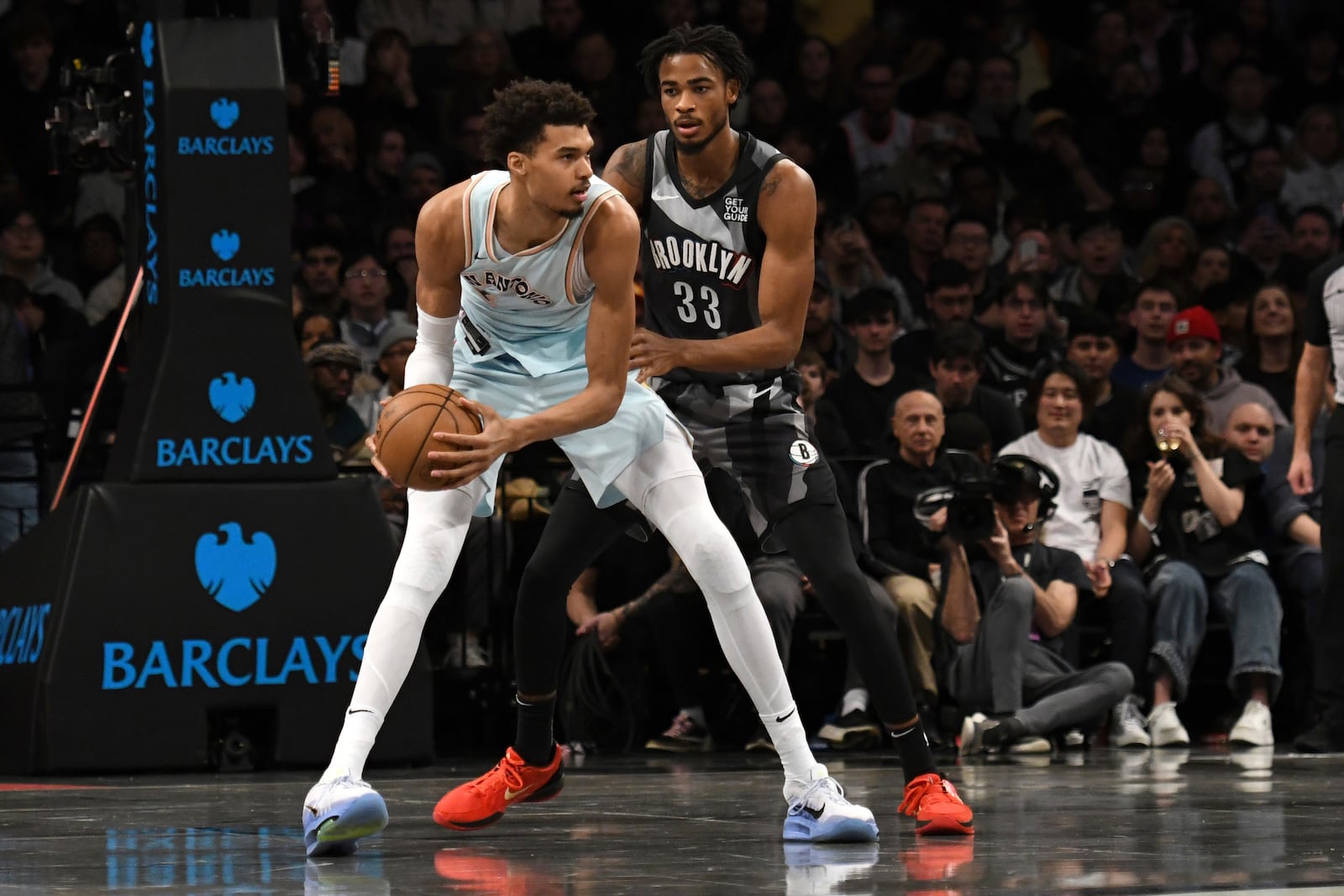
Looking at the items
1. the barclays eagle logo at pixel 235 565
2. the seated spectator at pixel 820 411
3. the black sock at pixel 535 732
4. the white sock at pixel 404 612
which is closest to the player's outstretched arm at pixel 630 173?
the white sock at pixel 404 612

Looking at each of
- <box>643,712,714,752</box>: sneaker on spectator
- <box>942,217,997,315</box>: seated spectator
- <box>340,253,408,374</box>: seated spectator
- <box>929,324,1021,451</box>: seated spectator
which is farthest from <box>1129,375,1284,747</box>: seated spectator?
<box>340,253,408,374</box>: seated spectator

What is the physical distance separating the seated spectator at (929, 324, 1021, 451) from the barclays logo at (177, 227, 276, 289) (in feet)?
10.8

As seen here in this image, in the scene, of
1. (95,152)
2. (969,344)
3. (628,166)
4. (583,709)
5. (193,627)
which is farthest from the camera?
(969,344)

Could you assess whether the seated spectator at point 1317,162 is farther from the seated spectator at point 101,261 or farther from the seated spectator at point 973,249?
the seated spectator at point 101,261

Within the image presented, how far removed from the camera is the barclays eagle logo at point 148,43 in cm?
752

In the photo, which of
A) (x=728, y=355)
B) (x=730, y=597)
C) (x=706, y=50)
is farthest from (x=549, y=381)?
(x=706, y=50)

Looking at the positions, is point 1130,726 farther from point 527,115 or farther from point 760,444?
point 527,115

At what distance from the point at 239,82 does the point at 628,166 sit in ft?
8.49

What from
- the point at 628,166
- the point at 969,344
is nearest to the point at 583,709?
the point at 969,344

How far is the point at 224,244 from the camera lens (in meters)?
7.48

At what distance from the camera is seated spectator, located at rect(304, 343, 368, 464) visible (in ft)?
29.2

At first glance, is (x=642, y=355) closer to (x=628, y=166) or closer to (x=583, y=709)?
(x=628, y=166)

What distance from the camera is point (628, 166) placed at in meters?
5.44

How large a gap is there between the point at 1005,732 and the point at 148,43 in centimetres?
412
